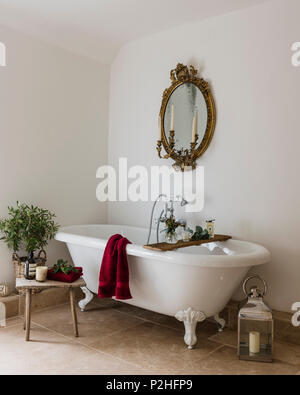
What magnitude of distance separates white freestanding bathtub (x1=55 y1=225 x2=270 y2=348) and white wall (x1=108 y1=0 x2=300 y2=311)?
27 centimetres

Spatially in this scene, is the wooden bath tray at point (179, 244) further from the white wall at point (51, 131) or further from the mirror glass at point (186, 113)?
the white wall at point (51, 131)

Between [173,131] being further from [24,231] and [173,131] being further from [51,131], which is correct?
[24,231]

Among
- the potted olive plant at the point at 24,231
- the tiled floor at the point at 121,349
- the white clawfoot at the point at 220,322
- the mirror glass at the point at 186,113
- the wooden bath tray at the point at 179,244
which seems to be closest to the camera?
the tiled floor at the point at 121,349

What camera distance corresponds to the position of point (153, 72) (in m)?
3.78

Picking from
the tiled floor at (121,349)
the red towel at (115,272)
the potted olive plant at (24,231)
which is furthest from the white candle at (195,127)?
the tiled floor at (121,349)

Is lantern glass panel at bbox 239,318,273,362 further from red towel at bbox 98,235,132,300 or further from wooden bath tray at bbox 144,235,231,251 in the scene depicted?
red towel at bbox 98,235,132,300

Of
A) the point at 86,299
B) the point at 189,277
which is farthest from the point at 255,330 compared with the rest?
the point at 86,299

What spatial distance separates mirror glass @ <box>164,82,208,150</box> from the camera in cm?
336

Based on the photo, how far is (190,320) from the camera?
2.66 metres

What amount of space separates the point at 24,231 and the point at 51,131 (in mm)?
996

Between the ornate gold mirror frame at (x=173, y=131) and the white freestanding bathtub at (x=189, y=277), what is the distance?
802 millimetres

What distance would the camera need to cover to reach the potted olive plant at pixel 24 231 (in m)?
3.20
